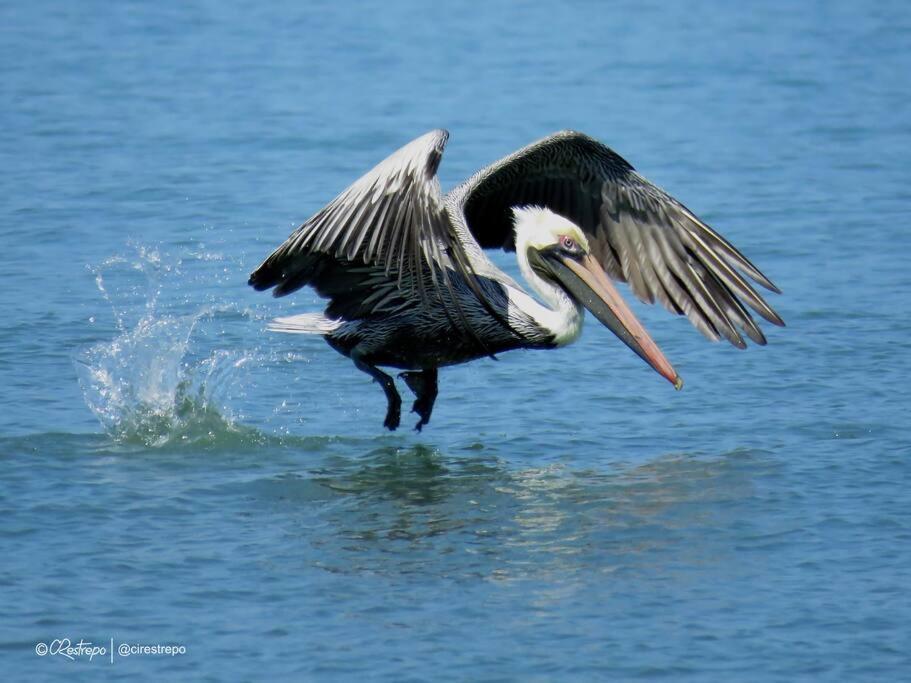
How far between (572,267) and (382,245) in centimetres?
125

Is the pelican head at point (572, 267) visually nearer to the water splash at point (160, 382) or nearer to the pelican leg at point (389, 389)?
the pelican leg at point (389, 389)

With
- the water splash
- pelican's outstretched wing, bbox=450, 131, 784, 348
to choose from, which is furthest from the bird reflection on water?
pelican's outstretched wing, bbox=450, 131, 784, 348

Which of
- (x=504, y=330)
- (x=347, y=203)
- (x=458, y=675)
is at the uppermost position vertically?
(x=347, y=203)

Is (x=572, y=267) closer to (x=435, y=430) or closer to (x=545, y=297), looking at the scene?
(x=545, y=297)

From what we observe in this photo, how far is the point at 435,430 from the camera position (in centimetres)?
856

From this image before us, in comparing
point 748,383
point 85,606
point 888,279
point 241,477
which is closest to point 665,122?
point 888,279

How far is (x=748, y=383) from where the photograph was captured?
359 inches

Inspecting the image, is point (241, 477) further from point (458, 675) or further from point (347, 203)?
point (458, 675)

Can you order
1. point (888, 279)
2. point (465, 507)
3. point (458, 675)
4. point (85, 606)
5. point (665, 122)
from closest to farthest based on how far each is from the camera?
point (458, 675)
point (85, 606)
point (465, 507)
point (888, 279)
point (665, 122)

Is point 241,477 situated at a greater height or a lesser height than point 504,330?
lesser

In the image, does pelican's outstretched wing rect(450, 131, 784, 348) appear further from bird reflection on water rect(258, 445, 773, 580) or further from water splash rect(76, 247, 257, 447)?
water splash rect(76, 247, 257, 447)

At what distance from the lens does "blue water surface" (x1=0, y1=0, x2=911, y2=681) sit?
609 centimetres

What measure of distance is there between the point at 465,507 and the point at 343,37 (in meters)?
12.2

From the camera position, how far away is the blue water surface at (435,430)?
6.09 meters
